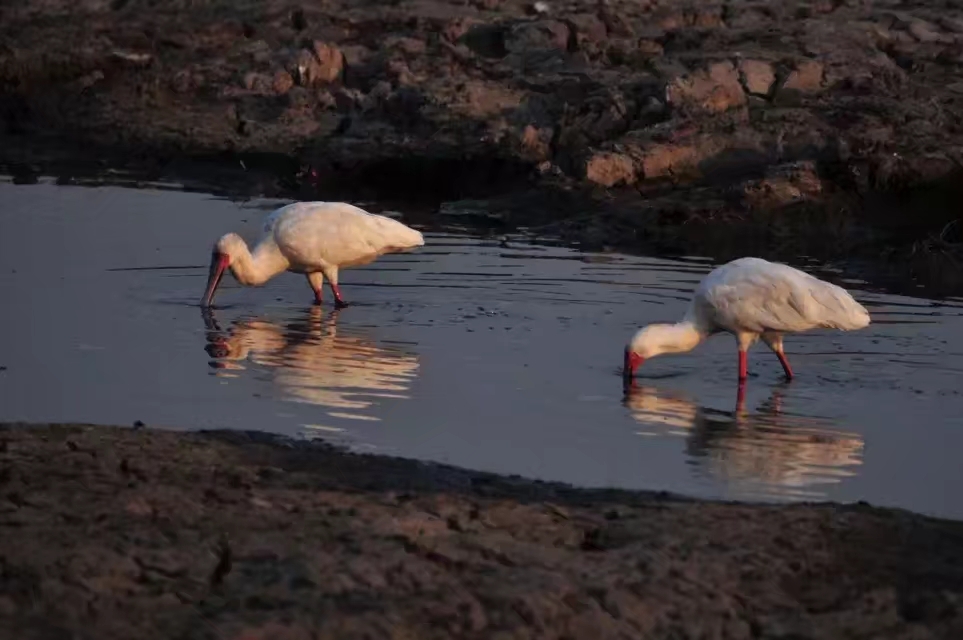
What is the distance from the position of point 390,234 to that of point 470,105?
219 inches

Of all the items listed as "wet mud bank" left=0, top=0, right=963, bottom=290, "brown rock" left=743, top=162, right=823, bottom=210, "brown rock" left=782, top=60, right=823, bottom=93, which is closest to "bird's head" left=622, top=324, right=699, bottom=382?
"wet mud bank" left=0, top=0, right=963, bottom=290

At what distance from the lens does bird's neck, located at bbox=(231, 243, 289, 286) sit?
13.7 m

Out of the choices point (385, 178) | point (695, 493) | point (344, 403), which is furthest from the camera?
point (385, 178)

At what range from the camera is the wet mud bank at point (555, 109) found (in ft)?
53.6

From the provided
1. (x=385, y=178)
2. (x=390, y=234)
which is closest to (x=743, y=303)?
(x=390, y=234)

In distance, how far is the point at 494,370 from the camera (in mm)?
11352

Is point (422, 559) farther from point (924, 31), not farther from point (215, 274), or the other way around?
point (924, 31)

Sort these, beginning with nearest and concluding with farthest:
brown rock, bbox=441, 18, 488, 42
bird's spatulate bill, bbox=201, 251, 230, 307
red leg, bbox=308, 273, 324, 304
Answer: bird's spatulate bill, bbox=201, 251, 230, 307 < red leg, bbox=308, 273, 324, 304 < brown rock, bbox=441, 18, 488, 42

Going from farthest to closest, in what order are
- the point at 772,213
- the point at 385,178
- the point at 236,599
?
the point at 385,178 < the point at 772,213 < the point at 236,599

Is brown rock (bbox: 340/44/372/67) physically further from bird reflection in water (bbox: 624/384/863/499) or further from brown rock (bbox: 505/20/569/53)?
bird reflection in water (bbox: 624/384/863/499)

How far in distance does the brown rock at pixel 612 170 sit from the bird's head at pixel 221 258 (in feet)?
14.9

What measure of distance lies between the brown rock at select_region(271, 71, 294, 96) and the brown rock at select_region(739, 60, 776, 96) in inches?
207

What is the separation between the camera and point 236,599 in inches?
242

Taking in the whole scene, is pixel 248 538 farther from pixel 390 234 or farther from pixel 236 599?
pixel 390 234
